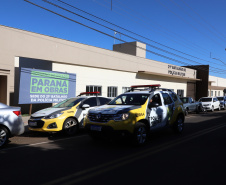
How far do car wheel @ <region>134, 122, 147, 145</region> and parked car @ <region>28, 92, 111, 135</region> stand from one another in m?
2.70

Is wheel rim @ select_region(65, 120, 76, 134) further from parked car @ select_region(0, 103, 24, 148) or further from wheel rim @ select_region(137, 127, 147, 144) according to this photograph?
wheel rim @ select_region(137, 127, 147, 144)

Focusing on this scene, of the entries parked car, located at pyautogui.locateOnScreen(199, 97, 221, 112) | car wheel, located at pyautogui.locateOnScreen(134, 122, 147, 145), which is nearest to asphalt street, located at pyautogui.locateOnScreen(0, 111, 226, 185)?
car wheel, located at pyautogui.locateOnScreen(134, 122, 147, 145)

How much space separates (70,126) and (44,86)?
6.76m

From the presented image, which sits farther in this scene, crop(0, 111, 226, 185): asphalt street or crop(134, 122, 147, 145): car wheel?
crop(134, 122, 147, 145): car wheel

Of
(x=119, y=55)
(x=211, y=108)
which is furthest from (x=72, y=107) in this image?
(x=211, y=108)

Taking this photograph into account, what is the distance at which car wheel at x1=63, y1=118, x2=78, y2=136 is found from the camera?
322 inches

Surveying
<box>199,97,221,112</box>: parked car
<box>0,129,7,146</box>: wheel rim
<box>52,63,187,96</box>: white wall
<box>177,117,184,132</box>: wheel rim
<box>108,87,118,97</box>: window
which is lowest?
<box>0,129,7,146</box>: wheel rim

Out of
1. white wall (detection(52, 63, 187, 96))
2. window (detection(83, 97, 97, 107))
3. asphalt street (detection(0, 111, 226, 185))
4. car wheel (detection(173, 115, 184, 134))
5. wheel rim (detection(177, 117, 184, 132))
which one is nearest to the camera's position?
asphalt street (detection(0, 111, 226, 185))

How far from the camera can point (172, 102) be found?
852 cm

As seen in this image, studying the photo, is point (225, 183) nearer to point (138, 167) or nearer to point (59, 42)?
point (138, 167)

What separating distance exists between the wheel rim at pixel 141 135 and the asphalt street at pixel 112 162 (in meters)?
0.23

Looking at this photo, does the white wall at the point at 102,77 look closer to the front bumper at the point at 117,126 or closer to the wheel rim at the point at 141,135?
the front bumper at the point at 117,126

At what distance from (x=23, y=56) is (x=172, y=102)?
1005 centimetres

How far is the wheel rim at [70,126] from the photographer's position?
825 cm
